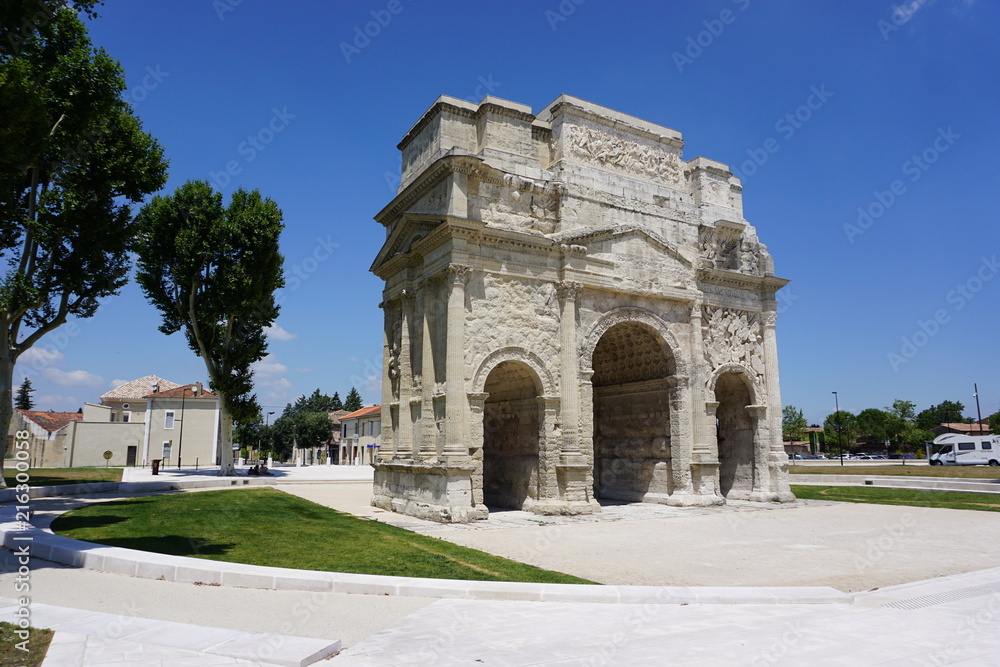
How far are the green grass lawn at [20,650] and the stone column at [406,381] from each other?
1252cm

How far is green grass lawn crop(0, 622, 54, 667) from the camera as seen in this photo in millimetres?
4448

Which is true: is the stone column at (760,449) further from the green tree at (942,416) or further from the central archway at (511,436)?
the green tree at (942,416)

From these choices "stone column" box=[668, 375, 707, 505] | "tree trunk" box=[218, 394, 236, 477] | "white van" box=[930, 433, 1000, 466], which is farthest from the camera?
"white van" box=[930, 433, 1000, 466]

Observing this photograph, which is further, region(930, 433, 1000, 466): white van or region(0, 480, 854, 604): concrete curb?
region(930, 433, 1000, 466): white van

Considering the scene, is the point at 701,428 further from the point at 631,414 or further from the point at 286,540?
the point at 286,540

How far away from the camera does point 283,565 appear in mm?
8938

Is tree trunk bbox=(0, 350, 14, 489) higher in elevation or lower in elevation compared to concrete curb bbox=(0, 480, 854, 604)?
higher

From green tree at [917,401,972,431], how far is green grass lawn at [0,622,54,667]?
108660 mm

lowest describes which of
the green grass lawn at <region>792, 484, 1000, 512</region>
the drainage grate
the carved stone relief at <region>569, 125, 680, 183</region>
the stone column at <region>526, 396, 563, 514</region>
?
the green grass lawn at <region>792, 484, 1000, 512</region>

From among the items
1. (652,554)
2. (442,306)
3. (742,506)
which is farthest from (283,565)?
(742,506)

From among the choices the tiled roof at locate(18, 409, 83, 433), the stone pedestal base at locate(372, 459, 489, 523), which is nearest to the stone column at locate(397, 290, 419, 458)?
the stone pedestal base at locate(372, 459, 489, 523)

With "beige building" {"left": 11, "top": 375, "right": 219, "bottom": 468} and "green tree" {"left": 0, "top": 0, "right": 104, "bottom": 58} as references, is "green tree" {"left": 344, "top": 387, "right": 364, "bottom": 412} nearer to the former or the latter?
"beige building" {"left": 11, "top": 375, "right": 219, "bottom": 468}

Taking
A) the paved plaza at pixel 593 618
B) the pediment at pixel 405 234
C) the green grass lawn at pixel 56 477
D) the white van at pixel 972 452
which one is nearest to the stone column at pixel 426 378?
the pediment at pixel 405 234

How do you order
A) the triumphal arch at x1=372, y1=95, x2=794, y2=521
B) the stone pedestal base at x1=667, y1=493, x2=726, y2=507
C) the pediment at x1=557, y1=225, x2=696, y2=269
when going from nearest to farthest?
1. the triumphal arch at x1=372, y1=95, x2=794, y2=521
2. the pediment at x1=557, y1=225, x2=696, y2=269
3. the stone pedestal base at x1=667, y1=493, x2=726, y2=507
